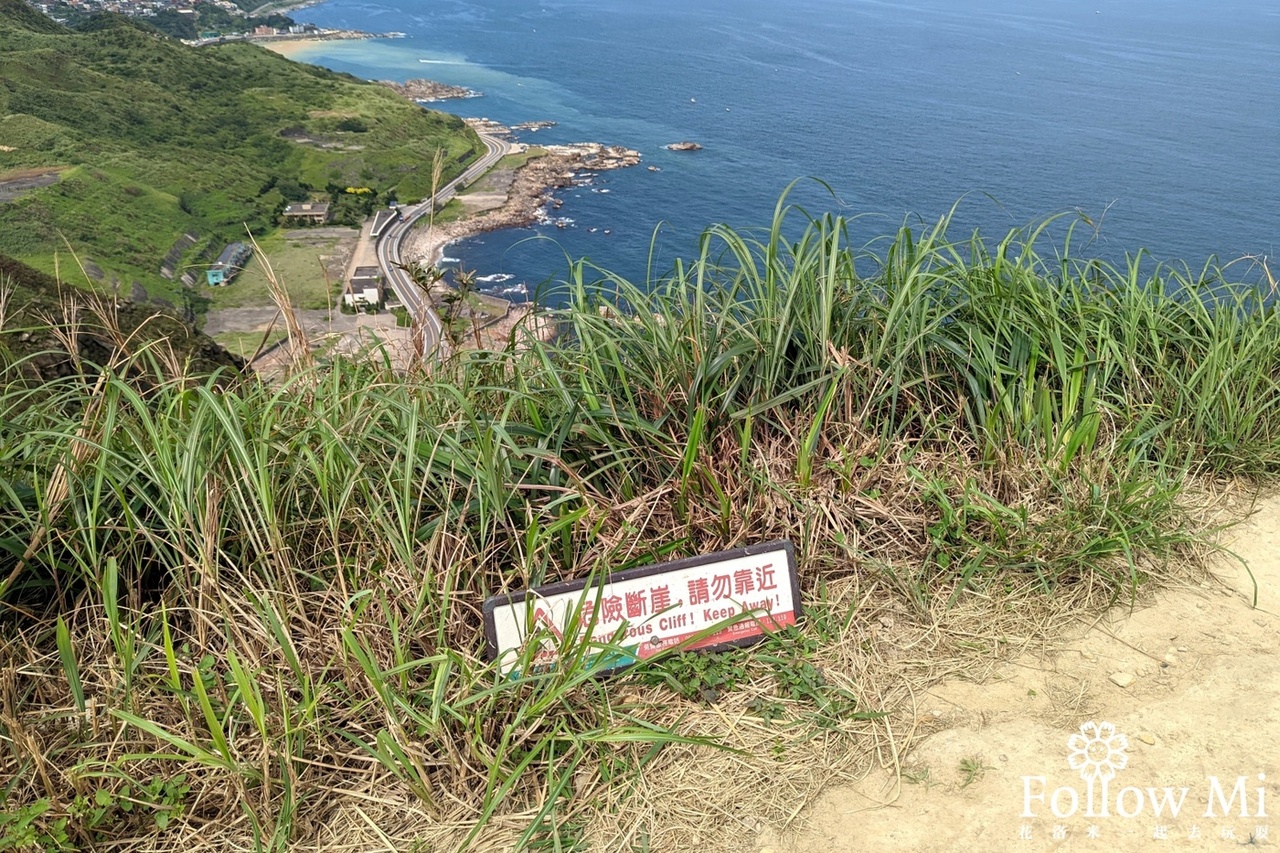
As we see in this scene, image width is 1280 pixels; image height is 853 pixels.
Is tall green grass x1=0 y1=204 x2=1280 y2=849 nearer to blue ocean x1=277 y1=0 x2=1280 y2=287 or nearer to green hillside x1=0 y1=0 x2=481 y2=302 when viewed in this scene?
blue ocean x1=277 y1=0 x2=1280 y2=287

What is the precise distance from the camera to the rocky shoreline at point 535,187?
40.2 metres

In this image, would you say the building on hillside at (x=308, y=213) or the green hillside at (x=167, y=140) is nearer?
the green hillside at (x=167, y=140)

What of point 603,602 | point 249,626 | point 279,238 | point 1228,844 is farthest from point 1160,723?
point 279,238

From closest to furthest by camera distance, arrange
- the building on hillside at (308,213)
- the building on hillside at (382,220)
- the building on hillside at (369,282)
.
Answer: the building on hillside at (369,282) < the building on hillside at (382,220) < the building on hillside at (308,213)

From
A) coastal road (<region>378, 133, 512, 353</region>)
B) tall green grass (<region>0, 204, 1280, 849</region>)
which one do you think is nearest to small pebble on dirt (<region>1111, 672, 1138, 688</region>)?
tall green grass (<region>0, 204, 1280, 849</region>)

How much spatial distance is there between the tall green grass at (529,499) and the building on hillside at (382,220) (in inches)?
1682

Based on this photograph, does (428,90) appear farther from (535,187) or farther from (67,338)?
(67,338)

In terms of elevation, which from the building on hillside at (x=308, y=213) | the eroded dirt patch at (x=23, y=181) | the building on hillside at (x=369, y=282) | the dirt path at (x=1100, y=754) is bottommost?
the building on hillside at (x=308, y=213)

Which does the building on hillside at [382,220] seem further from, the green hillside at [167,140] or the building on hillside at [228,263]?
the building on hillside at [228,263]

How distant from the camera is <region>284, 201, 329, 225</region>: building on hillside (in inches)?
1791

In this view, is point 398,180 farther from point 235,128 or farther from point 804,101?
point 804,101

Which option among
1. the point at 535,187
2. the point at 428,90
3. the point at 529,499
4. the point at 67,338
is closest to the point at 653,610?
the point at 529,499

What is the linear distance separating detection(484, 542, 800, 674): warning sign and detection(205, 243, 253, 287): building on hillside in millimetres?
38356

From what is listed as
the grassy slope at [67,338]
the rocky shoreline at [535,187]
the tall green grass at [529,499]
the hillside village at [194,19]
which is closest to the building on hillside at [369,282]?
the rocky shoreline at [535,187]
